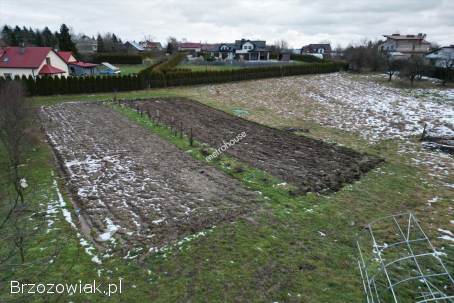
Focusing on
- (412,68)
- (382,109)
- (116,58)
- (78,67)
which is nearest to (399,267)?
(382,109)

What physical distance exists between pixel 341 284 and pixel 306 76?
3949 centimetres

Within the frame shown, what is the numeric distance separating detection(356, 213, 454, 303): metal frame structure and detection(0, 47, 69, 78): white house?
3293 cm

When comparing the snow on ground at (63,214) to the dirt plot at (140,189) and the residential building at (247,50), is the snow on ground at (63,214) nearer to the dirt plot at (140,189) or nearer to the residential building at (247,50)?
the dirt plot at (140,189)

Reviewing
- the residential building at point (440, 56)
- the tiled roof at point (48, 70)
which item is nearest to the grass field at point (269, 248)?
the tiled roof at point (48, 70)

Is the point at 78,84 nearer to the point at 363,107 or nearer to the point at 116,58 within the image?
the point at 363,107

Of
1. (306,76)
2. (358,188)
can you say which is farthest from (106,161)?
(306,76)

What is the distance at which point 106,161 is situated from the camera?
12.4m

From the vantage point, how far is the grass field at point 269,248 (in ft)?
19.8

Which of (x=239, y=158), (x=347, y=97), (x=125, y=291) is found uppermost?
(x=347, y=97)

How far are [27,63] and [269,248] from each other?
35.4 m

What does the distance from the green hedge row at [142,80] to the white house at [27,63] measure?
17.0ft

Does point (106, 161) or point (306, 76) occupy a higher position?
point (306, 76)

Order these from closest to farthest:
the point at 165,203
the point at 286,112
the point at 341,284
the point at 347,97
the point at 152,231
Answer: the point at 341,284
the point at 152,231
the point at 165,203
the point at 286,112
the point at 347,97

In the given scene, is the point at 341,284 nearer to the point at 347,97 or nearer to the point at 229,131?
the point at 229,131
